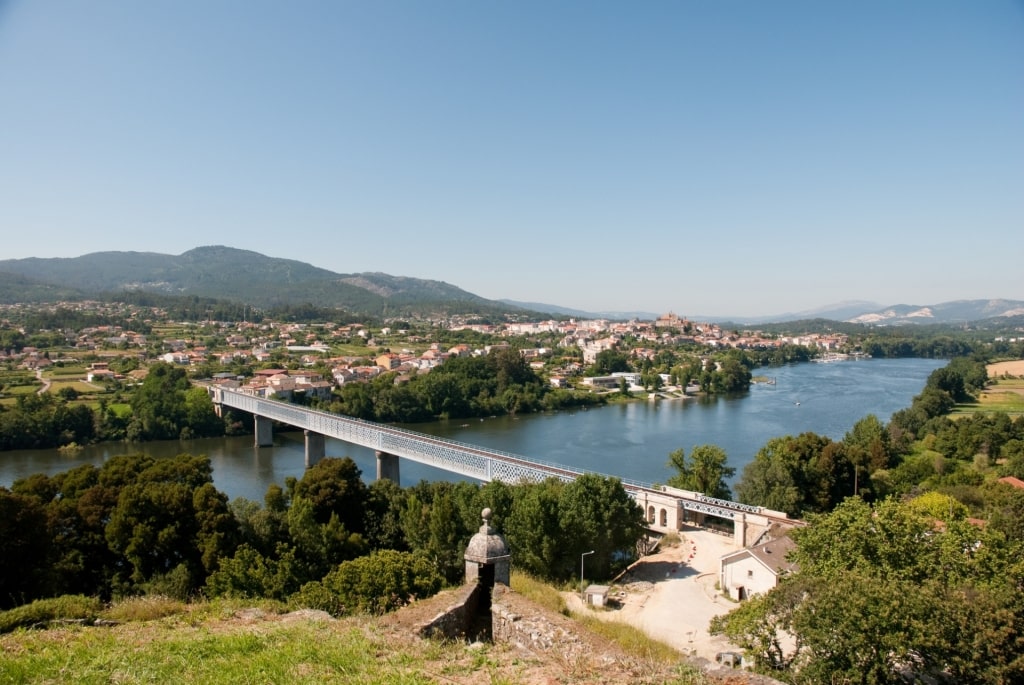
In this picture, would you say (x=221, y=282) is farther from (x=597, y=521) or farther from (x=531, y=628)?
(x=531, y=628)

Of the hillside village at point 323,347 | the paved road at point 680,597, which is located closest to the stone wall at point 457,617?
the paved road at point 680,597

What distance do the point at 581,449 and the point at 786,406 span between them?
19101 millimetres

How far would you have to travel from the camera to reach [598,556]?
1273cm

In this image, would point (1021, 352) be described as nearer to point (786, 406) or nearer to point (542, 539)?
point (786, 406)

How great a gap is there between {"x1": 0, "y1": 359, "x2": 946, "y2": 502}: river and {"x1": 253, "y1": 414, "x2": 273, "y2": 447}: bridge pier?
1.89 ft

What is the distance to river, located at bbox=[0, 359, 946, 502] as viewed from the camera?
24.1 meters

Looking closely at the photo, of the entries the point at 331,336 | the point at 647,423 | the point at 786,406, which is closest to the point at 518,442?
the point at 647,423

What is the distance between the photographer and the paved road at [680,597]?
9711 mm

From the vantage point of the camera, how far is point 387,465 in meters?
23.3

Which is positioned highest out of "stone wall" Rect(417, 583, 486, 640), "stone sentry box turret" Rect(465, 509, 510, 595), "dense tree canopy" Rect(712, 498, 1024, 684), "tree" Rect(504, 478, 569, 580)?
"stone sentry box turret" Rect(465, 509, 510, 595)

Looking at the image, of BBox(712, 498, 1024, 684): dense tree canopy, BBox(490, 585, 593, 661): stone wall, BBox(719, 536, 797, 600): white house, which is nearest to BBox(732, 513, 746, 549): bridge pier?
BBox(719, 536, 797, 600): white house

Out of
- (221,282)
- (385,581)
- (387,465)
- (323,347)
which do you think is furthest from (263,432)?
(221,282)

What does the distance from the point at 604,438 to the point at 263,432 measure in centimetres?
1613

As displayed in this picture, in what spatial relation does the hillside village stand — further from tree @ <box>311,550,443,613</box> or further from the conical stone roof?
→ the conical stone roof
